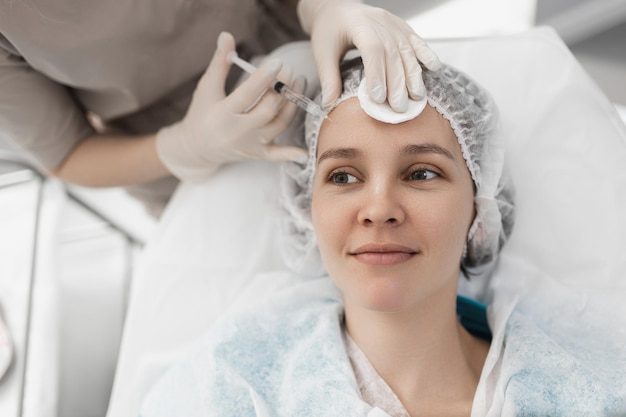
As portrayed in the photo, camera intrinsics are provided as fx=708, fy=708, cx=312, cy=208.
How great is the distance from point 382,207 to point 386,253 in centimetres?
9

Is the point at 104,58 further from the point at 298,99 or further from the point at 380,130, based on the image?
Result: the point at 380,130

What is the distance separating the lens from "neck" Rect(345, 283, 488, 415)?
4.45ft

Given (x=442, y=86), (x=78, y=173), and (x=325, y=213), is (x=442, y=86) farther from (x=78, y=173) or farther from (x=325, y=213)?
(x=78, y=173)

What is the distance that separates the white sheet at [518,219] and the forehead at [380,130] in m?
0.38

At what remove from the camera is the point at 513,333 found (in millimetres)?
1418

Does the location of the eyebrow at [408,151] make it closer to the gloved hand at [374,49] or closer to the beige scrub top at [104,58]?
the gloved hand at [374,49]

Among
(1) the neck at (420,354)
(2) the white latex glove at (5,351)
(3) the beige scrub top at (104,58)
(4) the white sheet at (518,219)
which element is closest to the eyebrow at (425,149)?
(1) the neck at (420,354)

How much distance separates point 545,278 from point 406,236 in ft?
1.71

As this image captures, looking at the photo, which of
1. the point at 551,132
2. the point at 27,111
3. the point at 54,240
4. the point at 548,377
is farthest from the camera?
the point at 54,240

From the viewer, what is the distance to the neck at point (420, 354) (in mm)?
1356

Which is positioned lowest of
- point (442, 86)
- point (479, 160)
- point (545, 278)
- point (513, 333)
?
point (513, 333)

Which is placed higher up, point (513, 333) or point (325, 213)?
point (325, 213)

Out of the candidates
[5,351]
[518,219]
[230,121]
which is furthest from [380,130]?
[5,351]

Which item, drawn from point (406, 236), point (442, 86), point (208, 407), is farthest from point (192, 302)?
point (442, 86)
